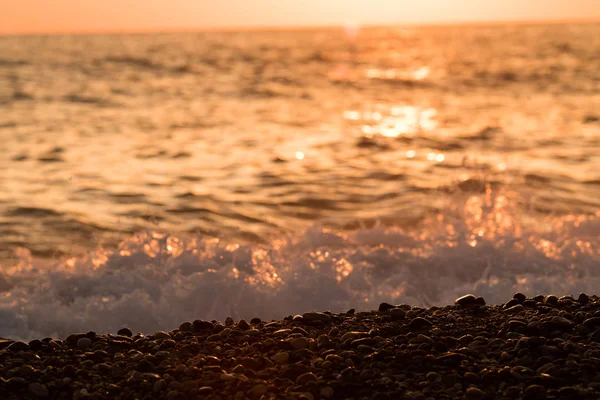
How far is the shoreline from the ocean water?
2006 millimetres

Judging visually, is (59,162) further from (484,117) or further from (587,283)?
(484,117)

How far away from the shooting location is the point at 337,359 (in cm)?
543

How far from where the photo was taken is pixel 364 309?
331 inches

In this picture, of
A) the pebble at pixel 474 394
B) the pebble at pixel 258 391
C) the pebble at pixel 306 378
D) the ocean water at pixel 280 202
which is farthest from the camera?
the ocean water at pixel 280 202

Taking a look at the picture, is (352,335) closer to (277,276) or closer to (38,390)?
(38,390)

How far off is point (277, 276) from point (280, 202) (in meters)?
4.55

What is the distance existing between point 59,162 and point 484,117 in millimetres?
13523

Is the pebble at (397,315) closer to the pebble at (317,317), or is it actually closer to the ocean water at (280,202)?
the pebble at (317,317)

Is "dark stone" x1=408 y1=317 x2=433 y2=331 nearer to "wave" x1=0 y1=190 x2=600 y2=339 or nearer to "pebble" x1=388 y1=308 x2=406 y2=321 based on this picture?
"pebble" x1=388 y1=308 x2=406 y2=321

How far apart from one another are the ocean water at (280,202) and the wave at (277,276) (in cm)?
3

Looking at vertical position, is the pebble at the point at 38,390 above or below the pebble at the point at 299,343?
below

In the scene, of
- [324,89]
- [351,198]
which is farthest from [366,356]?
[324,89]

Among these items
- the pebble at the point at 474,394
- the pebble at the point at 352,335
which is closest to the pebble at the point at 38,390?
the pebble at the point at 352,335

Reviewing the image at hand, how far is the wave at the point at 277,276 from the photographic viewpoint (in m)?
8.18
